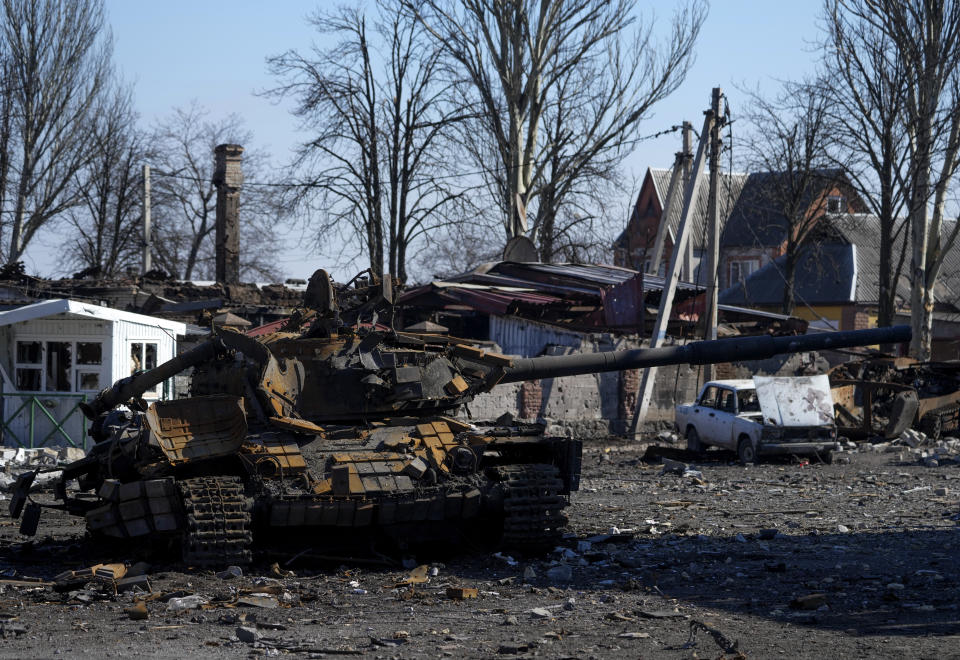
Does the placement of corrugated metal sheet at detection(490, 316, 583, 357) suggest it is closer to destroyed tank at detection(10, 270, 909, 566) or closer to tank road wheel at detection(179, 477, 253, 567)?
destroyed tank at detection(10, 270, 909, 566)

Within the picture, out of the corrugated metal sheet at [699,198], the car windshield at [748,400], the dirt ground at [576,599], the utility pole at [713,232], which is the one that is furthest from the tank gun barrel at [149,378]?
the corrugated metal sheet at [699,198]

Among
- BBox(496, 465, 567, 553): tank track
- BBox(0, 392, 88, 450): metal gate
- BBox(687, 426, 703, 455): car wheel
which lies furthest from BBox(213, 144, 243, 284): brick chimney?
BBox(496, 465, 567, 553): tank track

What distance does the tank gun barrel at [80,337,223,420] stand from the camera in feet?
38.2

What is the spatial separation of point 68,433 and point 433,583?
13.6 m

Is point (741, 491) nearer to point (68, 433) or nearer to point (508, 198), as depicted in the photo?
point (68, 433)

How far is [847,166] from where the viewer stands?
2914 cm

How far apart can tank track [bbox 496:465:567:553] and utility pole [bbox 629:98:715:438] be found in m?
13.5

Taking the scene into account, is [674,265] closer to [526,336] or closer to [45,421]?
[526,336]

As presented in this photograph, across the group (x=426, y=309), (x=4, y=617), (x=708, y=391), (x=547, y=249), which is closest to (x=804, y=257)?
(x=547, y=249)

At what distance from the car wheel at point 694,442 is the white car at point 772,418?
0.96 feet

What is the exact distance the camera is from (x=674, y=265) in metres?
24.3

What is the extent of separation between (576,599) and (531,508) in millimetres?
1685

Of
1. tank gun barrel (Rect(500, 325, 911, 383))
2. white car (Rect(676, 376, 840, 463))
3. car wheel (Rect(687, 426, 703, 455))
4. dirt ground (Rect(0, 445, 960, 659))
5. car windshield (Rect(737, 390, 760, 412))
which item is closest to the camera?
dirt ground (Rect(0, 445, 960, 659))

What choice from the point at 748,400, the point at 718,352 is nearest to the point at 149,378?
the point at 718,352
